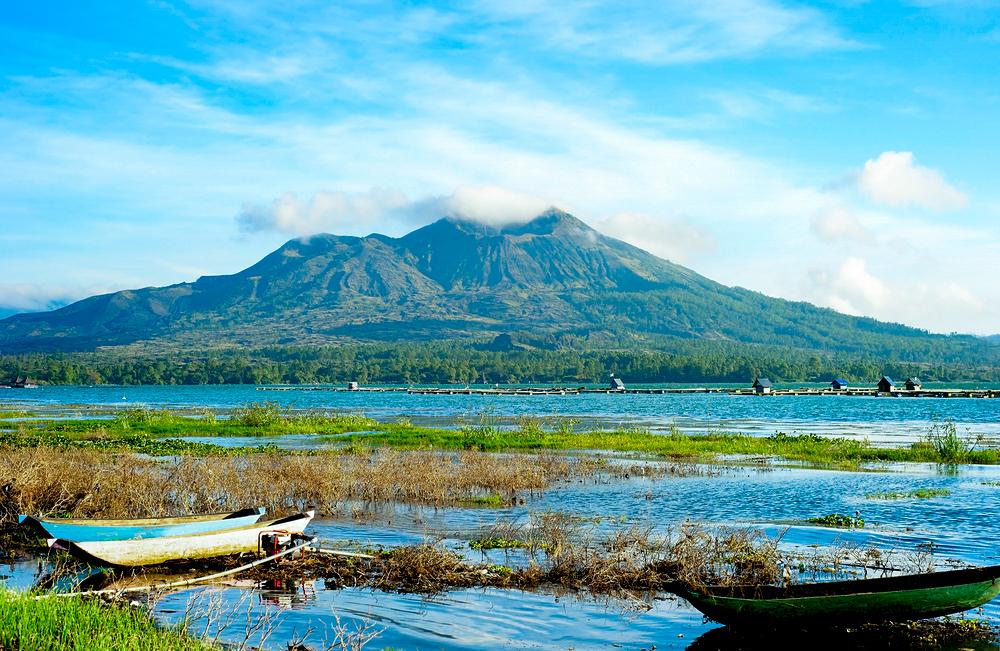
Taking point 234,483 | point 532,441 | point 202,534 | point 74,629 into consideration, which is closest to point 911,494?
point 532,441

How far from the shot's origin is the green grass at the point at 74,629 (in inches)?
488

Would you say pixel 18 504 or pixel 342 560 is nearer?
pixel 342 560

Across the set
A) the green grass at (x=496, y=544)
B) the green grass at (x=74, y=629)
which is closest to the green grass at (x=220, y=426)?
the green grass at (x=496, y=544)

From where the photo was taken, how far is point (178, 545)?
19297 mm

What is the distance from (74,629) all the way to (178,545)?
19.9 ft

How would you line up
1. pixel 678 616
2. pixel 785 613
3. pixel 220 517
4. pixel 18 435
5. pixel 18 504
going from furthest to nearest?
pixel 18 435
pixel 18 504
pixel 220 517
pixel 678 616
pixel 785 613

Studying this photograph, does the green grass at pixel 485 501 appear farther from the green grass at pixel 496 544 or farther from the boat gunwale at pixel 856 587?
the boat gunwale at pixel 856 587

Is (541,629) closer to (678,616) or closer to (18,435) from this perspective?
(678,616)

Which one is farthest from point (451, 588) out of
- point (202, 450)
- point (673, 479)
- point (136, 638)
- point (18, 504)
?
point (202, 450)

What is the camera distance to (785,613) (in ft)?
49.6

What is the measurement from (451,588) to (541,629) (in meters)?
3.02

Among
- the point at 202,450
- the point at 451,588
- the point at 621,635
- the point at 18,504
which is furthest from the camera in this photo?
the point at 202,450

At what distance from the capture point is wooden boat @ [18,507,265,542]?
18578mm

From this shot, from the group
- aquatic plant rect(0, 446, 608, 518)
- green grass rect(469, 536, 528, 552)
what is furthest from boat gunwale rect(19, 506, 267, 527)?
green grass rect(469, 536, 528, 552)
